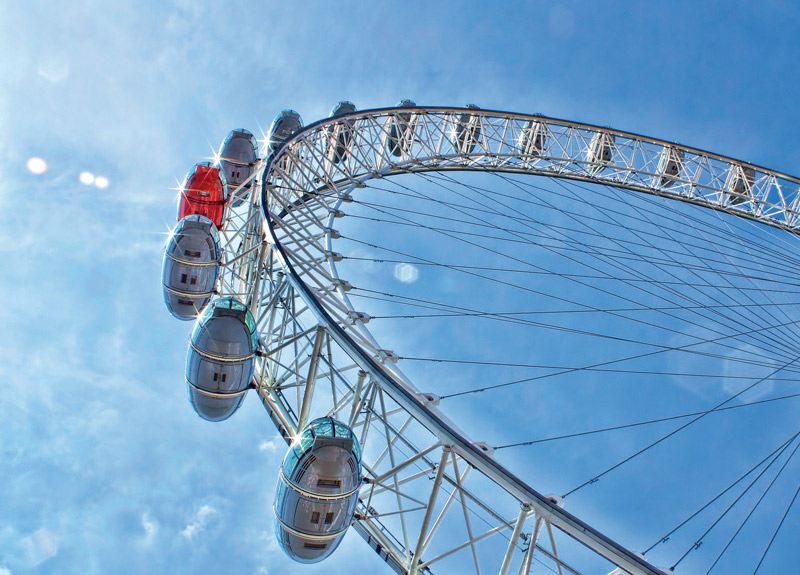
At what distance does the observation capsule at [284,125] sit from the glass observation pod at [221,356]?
11.2 metres

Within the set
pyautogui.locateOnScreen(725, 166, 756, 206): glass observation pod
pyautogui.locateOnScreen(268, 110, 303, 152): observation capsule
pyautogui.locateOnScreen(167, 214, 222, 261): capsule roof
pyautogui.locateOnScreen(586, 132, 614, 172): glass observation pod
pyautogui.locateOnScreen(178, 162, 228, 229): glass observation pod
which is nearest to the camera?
pyautogui.locateOnScreen(167, 214, 222, 261): capsule roof

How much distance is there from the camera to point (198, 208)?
1502 cm

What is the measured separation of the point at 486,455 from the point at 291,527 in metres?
2.81

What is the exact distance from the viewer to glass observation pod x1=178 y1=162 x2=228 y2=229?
15039mm

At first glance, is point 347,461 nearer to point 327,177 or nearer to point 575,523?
point 575,523

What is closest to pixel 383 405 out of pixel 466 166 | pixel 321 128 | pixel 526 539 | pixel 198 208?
pixel 526 539

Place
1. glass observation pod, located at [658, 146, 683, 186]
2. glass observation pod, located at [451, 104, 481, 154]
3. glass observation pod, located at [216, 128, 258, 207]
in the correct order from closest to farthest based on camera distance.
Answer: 1. glass observation pod, located at [216, 128, 258, 207]
2. glass observation pod, located at [451, 104, 481, 154]
3. glass observation pod, located at [658, 146, 683, 186]

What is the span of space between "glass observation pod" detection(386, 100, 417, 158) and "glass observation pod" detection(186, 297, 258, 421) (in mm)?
11865

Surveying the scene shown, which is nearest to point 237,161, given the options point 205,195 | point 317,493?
point 205,195

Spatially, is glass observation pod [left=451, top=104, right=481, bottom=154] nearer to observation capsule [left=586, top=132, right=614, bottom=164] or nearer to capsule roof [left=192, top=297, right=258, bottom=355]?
observation capsule [left=586, top=132, right=614, bottom=164]

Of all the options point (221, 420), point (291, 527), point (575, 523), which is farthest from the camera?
point (221, 420)

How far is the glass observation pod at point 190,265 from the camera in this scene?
12211mm

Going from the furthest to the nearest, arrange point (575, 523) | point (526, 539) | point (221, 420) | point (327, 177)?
point (327, 177) < point (221, 420) < point (526, 539) < point (575, 523)

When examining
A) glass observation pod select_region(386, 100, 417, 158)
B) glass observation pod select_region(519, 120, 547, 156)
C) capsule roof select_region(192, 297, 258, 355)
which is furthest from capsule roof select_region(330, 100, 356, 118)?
A: capsule roof select_region(192, 297, 258, 355)
